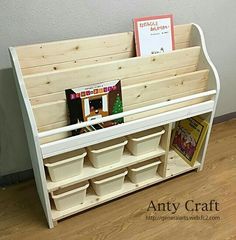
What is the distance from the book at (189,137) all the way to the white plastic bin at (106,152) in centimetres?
45

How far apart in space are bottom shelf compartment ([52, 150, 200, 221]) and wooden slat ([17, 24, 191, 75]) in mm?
637

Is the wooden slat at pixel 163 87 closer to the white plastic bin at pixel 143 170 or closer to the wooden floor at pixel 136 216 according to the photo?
the white plastic bin at pixel 143 170

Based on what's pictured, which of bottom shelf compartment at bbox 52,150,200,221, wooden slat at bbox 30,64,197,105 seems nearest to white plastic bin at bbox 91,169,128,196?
bottom shelf compartment at bbox 52,150,200,221

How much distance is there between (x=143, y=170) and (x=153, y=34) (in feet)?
2.21

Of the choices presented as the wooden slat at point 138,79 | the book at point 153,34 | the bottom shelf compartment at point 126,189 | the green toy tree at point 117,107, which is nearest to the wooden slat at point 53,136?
the wooden slat at point 138,79

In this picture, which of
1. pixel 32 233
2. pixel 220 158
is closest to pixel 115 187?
pixel 32 233

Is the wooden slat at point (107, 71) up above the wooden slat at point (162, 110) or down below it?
above

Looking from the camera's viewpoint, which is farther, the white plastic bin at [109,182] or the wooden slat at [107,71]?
the white plastic bin at [109,182]

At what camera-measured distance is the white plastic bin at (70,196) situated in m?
1.25

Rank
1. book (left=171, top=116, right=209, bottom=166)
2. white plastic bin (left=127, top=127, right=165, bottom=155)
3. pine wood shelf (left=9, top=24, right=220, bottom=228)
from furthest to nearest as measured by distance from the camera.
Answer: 1. book (left=171, top=116, right=209, bottom=166)
2. white plastic bin (left=127, top=127, right=165, bottom=155)
3. pine wood shelf (left=9, top=24, right=220, bottom=228)

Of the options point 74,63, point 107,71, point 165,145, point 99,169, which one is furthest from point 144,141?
point 74,63

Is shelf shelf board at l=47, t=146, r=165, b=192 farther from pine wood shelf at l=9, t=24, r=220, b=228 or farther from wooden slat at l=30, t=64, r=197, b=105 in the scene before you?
wooden slat at l=30, t=64, r=197, b=105

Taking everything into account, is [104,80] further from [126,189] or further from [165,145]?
[126,189]

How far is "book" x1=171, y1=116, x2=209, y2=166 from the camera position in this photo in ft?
4.89
